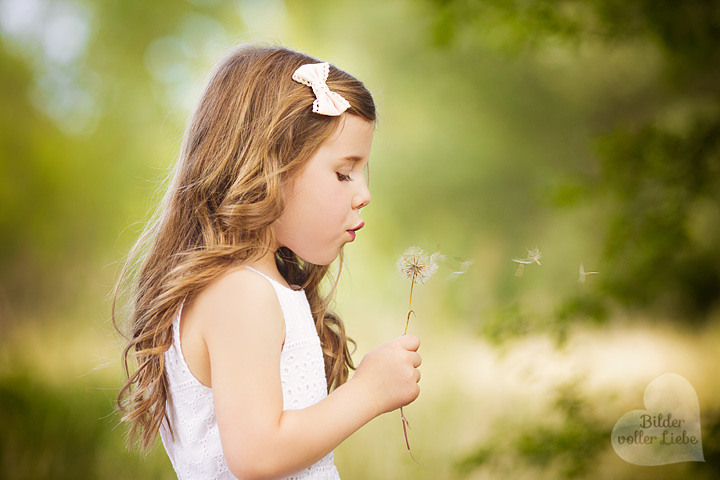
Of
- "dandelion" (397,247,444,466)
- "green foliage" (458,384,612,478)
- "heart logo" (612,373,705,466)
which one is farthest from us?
"green foliage" (458,384,612,478)

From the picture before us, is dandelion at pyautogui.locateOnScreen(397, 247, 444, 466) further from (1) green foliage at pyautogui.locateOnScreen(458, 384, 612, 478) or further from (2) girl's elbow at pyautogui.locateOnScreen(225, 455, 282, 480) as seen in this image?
(1) green foliage at pyautogui.locateOnScreen(458, 384, 612, 478)

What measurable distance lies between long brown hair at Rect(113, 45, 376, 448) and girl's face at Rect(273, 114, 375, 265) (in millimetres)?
16

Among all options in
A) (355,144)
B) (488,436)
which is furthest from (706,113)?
(355,144)

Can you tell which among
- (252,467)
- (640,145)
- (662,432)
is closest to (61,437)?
(252,467)

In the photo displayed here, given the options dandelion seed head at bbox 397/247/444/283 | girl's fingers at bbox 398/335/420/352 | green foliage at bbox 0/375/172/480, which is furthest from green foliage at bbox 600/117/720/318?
green foliage at bbox 0/375/172/480

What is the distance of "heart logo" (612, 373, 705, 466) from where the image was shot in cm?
203

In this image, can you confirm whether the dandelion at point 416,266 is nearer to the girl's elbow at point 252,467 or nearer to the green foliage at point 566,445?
the girl's elbow at point 252,467

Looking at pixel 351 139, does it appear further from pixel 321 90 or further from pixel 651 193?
pixel 651 193

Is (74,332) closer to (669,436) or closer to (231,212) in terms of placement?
(231,212)

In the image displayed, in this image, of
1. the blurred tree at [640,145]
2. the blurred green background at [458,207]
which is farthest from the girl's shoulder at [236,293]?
the blurred tree at [640,145]

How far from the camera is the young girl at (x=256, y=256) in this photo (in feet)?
2.59

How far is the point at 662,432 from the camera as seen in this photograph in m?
2.01

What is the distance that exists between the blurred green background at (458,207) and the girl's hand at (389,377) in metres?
1.28

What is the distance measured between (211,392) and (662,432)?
1.71m
